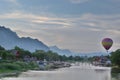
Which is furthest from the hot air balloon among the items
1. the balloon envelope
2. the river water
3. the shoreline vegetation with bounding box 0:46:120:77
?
the shoreline vegetation with bounding box 0:46:120:77

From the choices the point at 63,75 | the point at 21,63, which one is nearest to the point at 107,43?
the point at 63,75

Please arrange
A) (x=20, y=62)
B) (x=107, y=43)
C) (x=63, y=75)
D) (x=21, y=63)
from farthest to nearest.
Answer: (x=20, y=62)
(x=21, y=63)
(x=107, y=43)
(x=63, y=75)

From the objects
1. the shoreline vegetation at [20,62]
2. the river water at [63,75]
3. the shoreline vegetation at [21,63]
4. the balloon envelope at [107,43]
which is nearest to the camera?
the river water at [63,75]

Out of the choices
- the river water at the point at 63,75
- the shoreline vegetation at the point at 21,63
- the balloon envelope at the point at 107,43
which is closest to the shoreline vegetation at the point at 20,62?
the shoreline vegetation at the point at 21,63

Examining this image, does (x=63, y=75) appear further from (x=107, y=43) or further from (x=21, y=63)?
(x=21, y=63)

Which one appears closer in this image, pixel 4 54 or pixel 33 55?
pixel 4 54

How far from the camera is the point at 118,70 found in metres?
84.1

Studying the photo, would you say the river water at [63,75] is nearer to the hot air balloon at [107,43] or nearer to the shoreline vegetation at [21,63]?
the shoreline vegetation at [21,63]

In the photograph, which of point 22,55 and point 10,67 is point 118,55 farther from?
point 22,55

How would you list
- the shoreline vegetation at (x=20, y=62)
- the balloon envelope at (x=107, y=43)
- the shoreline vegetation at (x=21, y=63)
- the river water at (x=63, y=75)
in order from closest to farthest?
1. the river water at (x=63, y=75)
2. the balloon envelope at (x=107, y=43)
3. the shoreline vegetation at (x=21, y=63)
4. the shoreline vegetation at (x=20, y=62)

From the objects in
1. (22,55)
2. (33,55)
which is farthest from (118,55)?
(33,55)

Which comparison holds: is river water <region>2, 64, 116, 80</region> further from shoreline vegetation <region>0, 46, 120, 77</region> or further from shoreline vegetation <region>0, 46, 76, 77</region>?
shoreline vegetation <region>0, 46, 76, 77</region>

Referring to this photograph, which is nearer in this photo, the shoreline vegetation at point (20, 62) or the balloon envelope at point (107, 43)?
the balloon envelope at point (107, 43)

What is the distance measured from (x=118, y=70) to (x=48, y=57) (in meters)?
108
